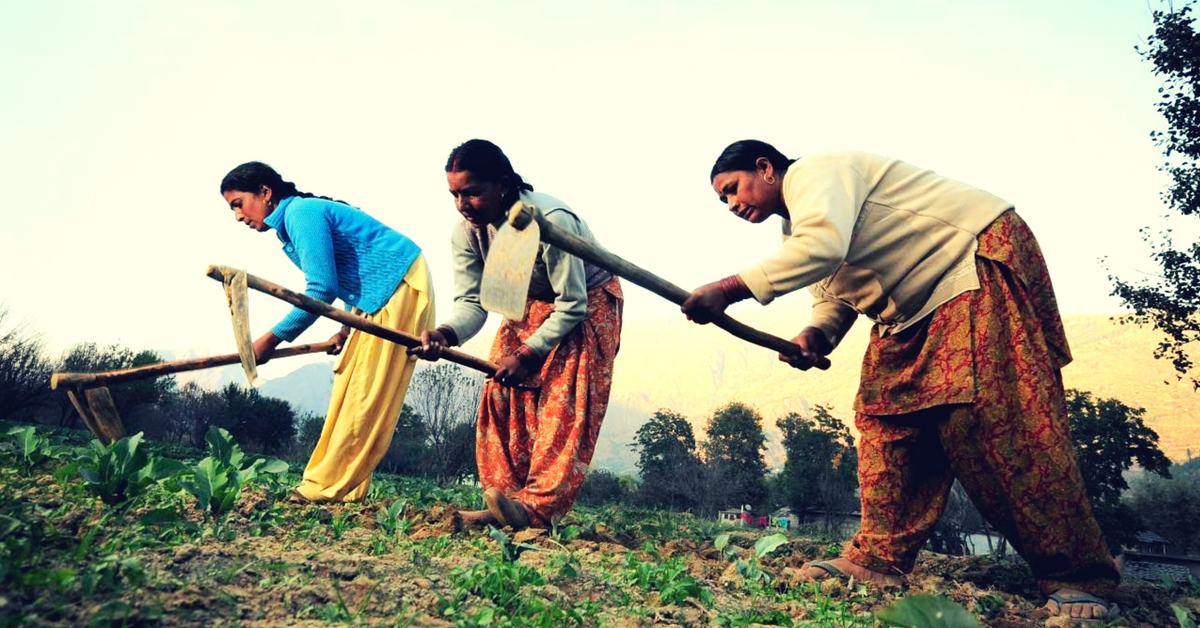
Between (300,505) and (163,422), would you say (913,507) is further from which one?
(163,422)

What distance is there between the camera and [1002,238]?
9.62 feet

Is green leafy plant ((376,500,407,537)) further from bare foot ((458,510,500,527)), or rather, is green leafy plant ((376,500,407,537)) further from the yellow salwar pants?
the yellow salwar pants

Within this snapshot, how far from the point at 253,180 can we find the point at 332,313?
1005 mm

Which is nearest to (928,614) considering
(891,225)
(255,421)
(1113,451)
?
(891,225)

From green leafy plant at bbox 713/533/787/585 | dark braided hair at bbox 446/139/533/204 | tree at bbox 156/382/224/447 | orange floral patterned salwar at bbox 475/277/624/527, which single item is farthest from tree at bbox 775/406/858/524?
dark braided hair at bbox 446/139/533/204

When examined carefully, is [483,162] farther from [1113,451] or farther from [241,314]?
[1113,451]

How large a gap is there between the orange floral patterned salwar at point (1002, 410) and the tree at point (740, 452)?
40140mm

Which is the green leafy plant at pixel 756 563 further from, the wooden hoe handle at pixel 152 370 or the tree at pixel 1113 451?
the tree at pixel 1113 451

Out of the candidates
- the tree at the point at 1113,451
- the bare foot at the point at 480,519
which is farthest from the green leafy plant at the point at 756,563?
the tree at the point at 1113,451

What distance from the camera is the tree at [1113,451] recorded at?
1014 inches

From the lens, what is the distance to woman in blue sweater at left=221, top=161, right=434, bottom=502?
4.02m

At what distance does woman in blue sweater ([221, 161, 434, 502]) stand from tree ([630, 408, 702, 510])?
35.8 metres

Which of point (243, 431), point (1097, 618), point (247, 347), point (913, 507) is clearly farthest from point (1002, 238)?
point (243, 431)

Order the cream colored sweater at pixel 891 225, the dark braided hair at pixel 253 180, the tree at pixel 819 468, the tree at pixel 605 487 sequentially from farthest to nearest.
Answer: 1. the tree at pixel 819 468
2. the tree at pixel 605 487
3. the dark braided hair at pixel 253 180
4. the cream colored sweater at pixel 891 225
